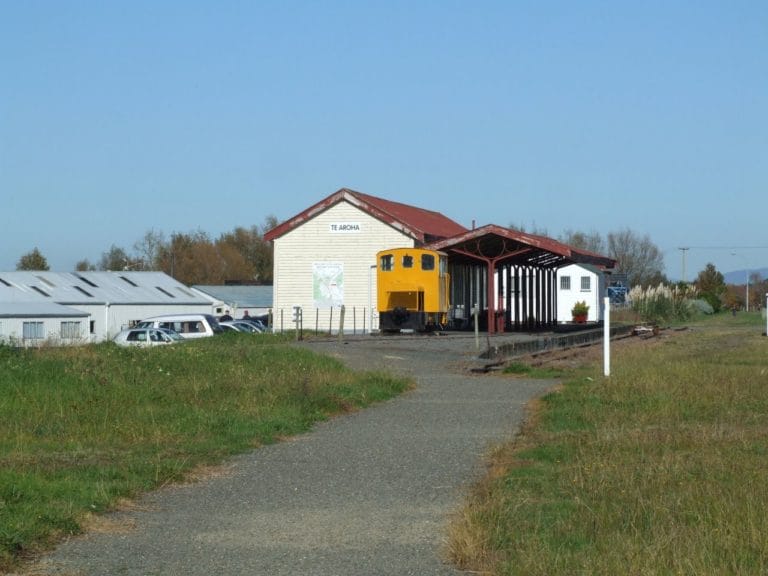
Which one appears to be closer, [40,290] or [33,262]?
[40,290]

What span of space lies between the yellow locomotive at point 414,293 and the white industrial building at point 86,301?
95.3ft

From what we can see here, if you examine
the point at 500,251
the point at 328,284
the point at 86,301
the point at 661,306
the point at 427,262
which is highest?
the point at 500,251

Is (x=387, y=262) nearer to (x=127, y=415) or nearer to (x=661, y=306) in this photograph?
(x=127, y=415)

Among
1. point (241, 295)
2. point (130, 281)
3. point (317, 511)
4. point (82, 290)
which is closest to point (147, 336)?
point (317, 511)

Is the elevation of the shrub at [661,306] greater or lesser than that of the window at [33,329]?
greater

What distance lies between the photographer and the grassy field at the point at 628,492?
22.3 feet

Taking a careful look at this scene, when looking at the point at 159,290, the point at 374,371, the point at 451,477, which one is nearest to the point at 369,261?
the point at 374,371

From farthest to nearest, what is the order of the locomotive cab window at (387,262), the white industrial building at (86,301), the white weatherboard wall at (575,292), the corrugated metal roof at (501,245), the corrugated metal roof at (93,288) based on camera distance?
the white weatherboard wall at (575,292) → the corrugated metal roof at (93,288) → the white industrial building at (86,301) → the locomotive cab window at (387,262) → the corrugated metal roof at (501,245)

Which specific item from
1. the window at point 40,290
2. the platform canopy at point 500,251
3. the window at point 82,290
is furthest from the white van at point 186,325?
the window at point 82,290

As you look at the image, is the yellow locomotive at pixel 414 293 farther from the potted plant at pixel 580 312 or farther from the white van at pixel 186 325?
the potted plant at pixel 580 312

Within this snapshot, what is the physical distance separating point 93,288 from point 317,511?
69.9 m

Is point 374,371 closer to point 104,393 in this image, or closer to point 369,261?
point 104,393

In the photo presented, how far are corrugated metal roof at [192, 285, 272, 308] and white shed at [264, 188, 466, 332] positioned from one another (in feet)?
132

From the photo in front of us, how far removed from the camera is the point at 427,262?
3953cm
